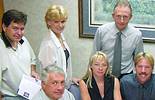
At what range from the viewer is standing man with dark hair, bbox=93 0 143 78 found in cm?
310

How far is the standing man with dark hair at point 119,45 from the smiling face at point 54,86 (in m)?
0.97

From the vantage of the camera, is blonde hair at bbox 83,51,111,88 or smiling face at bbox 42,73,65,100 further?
blonde hair at bbox 83,51,111,88

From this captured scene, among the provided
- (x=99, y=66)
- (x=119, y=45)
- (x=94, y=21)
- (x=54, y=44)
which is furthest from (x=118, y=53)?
(x=94, y=21)

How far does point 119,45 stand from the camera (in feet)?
10.2

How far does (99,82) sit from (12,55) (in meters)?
0.84

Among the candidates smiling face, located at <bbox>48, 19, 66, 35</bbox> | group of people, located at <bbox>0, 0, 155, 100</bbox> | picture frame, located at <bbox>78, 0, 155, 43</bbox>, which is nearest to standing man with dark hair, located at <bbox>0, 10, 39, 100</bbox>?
group of people, located at <bbox>0, 0, 155, 100</bbox>

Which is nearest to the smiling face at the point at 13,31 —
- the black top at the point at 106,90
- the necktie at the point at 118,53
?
the black top at the point at 106,90

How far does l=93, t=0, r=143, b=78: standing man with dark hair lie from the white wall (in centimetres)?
84

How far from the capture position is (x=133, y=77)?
116 inches

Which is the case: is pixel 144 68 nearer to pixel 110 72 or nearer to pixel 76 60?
pixel 110 72

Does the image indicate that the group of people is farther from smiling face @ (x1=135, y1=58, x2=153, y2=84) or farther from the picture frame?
the picture frame

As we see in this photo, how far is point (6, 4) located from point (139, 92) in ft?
7.49

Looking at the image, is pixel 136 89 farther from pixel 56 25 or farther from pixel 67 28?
pixel 67 28

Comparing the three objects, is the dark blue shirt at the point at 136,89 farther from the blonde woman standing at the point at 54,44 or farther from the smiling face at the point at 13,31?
the smiling face at the point at 13,31
